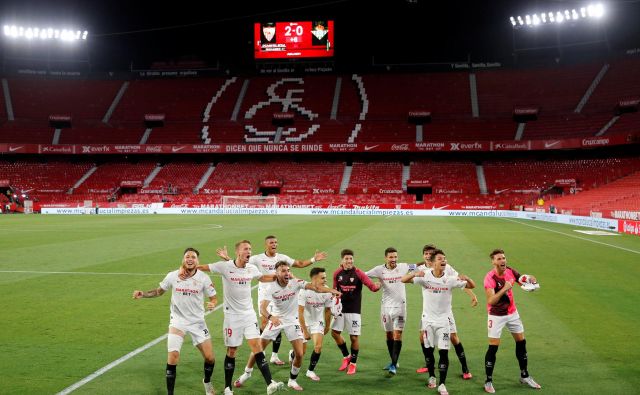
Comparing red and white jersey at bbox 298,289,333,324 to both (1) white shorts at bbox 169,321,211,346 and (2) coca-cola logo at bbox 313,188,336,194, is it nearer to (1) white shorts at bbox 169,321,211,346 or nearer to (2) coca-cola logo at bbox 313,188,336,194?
(1) white shorts at bbox 169,321,211,346

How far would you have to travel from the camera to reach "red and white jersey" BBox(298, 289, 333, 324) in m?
8.16

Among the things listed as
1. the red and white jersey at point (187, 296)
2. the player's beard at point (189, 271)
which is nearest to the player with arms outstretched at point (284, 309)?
the red and white jersey at point (187, 296)

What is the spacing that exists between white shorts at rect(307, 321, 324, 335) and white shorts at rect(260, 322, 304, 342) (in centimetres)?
51

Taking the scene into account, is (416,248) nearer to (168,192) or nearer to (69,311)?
(69,311)

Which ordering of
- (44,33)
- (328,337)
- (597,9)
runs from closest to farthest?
(328,337), (597,9), (44,33)

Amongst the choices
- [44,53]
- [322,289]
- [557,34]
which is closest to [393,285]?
[322,289]

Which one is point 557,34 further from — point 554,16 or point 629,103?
point 629,103

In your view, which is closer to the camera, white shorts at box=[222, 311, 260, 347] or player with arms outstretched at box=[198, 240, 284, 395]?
player with arms outstretched at box=[198, 240, 284, 395]

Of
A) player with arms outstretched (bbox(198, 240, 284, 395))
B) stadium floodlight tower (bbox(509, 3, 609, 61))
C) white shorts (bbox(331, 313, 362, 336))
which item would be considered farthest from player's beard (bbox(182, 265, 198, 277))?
stadium floodlight tower (bbox(509, 3, 609, 61))

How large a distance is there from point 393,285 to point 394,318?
530 mm

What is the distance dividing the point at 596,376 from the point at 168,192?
2465 inches

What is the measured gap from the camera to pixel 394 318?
8281 mm

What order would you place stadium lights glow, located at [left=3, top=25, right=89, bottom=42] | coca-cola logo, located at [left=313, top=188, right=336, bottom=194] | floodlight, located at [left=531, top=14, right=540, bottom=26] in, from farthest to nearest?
stadium lights glow, located at [left=3, top=25, right=89, bottom=42], coca-cola logo, located at [left=313, top=188, right=336, bottom=194], floodlight, located at [left=531, top=14, right=540, bottom=26]

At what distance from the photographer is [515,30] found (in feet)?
229
